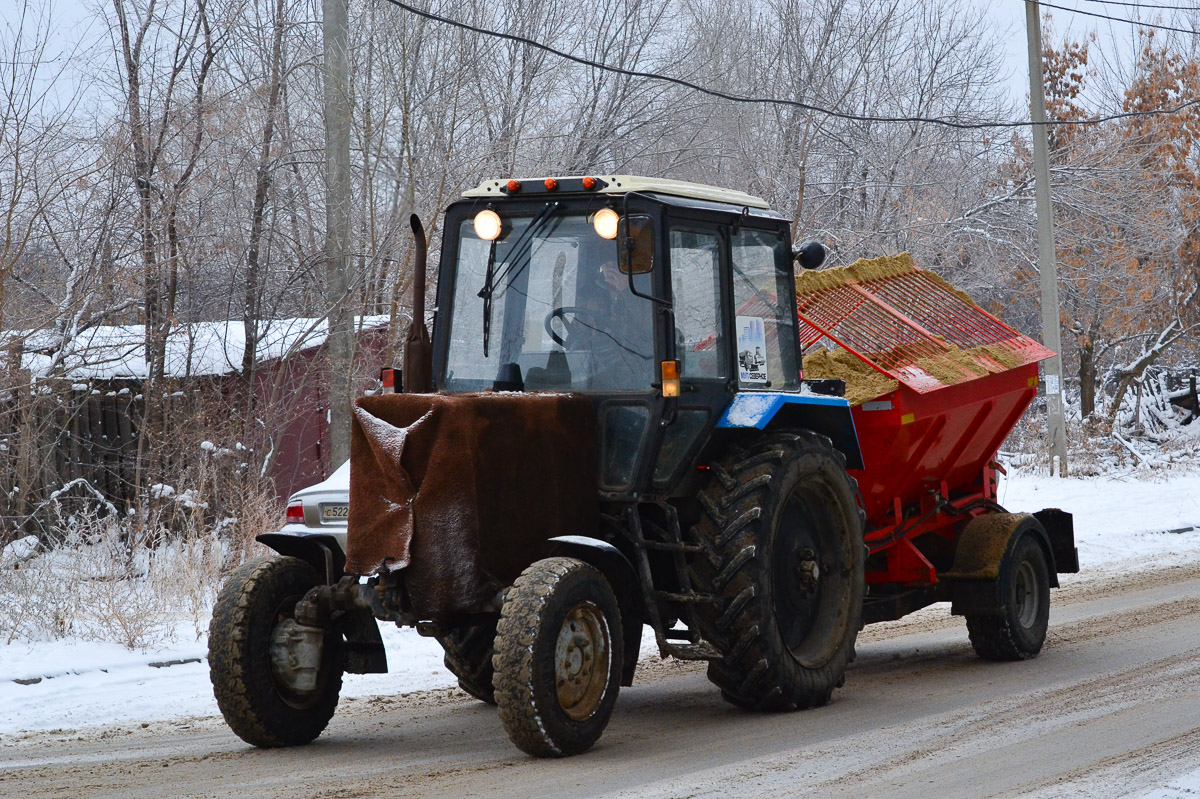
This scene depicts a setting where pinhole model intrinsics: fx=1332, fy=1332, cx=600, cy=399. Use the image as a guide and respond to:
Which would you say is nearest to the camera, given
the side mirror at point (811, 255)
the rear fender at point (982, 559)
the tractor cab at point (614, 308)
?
the tractor cab at point (614, 308)

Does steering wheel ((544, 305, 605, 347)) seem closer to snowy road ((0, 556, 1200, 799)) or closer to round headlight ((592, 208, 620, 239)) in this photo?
round headlight ((592, 208, 620, 239))

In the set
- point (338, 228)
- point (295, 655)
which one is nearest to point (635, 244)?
point (295, 655)

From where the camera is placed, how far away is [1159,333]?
27.9m

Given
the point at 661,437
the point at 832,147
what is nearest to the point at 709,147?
the point at 832,147

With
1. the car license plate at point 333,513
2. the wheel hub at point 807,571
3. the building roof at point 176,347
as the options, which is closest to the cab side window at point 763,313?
the wheel hub at point 807,571

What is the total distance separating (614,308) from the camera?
6676mm

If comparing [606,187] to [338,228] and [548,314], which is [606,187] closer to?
[548,314]

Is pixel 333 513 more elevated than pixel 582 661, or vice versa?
pixel 333 513

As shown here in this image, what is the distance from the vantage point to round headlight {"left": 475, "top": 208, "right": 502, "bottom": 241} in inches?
270

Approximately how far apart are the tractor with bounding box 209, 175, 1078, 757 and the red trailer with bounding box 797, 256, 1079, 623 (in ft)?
0.21

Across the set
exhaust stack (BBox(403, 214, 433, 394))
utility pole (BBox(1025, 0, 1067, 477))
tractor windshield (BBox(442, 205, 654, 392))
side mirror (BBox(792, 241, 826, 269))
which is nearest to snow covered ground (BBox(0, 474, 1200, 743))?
exhaust stack (BBox(403, 214, 433, 394))

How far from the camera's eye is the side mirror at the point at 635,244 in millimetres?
6332

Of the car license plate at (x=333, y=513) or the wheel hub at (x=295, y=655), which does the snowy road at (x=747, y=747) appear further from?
the car license plate at (x=333, y=513)

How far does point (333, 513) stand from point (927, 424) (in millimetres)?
4685
